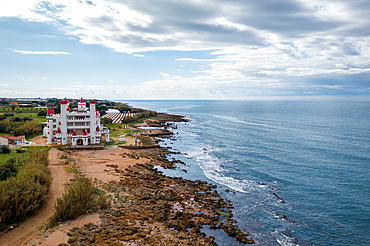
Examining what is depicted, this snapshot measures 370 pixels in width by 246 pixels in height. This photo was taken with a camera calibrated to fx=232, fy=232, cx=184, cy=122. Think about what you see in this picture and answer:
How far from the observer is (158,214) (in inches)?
952

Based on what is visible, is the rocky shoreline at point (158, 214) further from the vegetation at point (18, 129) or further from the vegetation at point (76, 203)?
the vegetation at point (18, 129)

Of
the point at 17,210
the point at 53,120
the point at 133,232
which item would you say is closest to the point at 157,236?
the point at 133,232

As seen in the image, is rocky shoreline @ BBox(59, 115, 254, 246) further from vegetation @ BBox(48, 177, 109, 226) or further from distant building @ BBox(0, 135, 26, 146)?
distant building @ BBox(0, 135, 26, 146)

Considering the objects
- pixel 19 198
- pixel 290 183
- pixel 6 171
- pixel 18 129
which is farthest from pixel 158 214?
pixel 18 129

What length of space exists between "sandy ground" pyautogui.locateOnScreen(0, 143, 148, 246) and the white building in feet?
13.2

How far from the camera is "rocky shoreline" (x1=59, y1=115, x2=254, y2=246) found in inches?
773

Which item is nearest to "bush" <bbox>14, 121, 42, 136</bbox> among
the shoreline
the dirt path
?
the shoreline

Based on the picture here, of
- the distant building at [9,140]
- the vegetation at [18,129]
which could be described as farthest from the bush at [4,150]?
the vegetation at [18,129]

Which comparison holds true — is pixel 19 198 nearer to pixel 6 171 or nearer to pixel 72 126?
pixel 6 171

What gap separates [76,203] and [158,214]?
8.07 meters

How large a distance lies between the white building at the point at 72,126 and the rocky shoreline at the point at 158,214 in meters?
20.7

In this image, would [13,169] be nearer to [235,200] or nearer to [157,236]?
[157,236]

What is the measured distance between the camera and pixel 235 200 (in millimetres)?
29844

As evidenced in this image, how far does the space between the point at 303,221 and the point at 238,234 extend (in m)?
8.32
